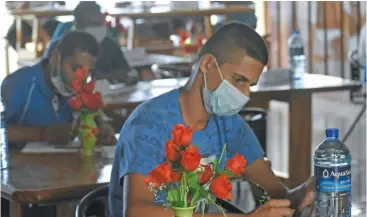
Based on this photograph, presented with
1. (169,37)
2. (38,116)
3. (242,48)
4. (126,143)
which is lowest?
(169,37)

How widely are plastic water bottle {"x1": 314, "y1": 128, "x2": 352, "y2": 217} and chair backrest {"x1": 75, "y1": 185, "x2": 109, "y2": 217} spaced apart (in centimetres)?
64

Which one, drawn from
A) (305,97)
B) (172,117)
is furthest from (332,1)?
(172,117)

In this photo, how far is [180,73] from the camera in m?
6.47

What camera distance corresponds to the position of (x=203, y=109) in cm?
259

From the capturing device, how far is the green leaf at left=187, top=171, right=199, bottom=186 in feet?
5.95

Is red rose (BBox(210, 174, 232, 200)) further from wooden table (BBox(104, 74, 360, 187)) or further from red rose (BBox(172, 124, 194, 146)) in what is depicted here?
wooden table (BBox(104, 74, 360, 187))

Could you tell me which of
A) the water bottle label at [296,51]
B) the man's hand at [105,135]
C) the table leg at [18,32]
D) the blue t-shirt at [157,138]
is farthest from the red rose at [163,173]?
the table leg at [18,32]

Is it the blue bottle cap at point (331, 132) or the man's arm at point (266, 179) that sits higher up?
the blue bottle cap at point (331, 132)

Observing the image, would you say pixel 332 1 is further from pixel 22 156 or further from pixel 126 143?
pixel 126 143

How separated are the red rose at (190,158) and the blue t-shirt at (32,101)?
7.53 ft

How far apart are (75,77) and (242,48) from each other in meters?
1.35

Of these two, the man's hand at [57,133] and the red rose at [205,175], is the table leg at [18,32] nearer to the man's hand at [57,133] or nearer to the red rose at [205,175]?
the man's hand at [57,133]

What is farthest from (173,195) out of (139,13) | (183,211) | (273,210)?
(139,13)

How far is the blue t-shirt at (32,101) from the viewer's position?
4.02 meters
